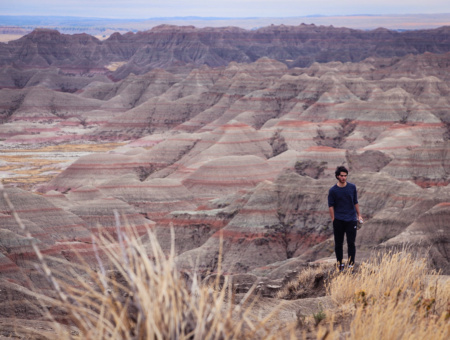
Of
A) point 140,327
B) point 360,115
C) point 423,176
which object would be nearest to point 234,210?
point 423,176

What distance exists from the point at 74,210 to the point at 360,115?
62.0 m

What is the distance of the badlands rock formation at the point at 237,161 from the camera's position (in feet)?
125

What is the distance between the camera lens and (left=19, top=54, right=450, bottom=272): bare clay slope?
39750 mm

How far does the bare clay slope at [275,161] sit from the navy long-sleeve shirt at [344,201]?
18.6 ft

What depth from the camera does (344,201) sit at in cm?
1224

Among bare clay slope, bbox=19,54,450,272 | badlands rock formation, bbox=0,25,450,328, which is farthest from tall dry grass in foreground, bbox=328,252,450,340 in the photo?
bare clay slope, bbox=19,54,450,272

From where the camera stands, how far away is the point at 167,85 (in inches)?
6358

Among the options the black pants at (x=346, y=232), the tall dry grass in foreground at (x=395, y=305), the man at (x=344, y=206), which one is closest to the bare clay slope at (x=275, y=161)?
the black pants at (x=346, y=232)

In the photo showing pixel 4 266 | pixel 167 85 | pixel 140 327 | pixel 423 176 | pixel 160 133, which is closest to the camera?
pixel 140 327

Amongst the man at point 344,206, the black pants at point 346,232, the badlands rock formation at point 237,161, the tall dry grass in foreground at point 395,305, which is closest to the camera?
the tall dry grass in foreground at point 395,305

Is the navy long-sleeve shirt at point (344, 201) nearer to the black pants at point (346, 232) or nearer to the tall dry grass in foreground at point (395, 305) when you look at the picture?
the black pants at point (346, 232)

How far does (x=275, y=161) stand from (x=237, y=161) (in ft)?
23.8

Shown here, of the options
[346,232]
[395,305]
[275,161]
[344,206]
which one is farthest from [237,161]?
[395,305]

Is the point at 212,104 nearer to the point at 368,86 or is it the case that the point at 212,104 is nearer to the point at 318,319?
the point at 368,86
